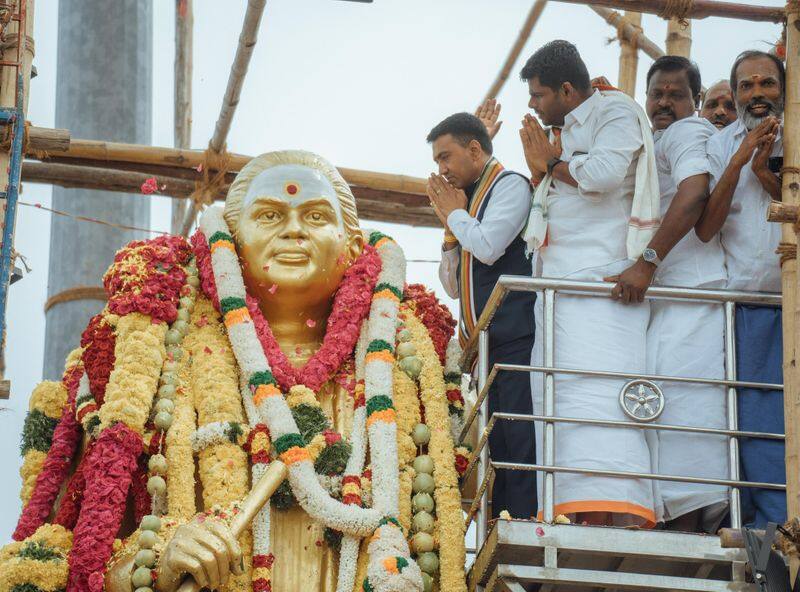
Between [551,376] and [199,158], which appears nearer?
[551,376]

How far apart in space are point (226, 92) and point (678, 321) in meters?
4.24

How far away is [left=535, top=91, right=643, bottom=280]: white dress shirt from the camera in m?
8.21

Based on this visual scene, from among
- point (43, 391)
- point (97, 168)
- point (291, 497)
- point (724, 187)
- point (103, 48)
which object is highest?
point (103, 48)

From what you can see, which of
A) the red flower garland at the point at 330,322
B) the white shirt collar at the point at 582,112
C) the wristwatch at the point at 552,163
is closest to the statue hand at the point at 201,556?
the red flower garland at the point at 330,322

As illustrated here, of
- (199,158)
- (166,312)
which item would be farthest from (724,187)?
(199,158)

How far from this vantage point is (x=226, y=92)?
11344 millimetres

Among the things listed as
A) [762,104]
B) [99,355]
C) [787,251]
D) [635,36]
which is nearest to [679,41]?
[635,36]

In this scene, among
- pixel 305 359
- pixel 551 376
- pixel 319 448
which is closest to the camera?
pixel 551 376

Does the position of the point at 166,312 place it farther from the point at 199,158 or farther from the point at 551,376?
the point at 199,158

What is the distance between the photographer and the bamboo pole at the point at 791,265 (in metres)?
7.36

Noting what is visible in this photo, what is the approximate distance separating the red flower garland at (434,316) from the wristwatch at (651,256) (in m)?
1.44

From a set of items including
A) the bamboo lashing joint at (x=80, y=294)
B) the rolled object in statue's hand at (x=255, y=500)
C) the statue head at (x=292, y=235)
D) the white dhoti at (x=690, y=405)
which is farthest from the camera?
the bamboo lashing joint at (x=80, y=294)

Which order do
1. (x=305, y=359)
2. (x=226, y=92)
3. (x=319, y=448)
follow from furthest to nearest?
(x=226, y=92)
(x=305, y=359)
(x=319, y=448)

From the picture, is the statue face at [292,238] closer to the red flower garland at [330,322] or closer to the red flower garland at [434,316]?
the red flower garland at [330,322]
